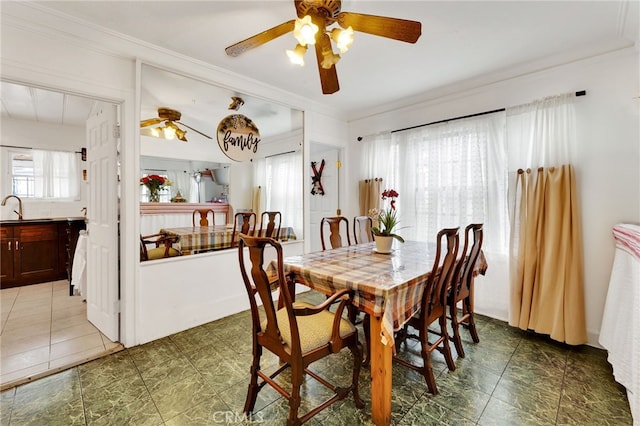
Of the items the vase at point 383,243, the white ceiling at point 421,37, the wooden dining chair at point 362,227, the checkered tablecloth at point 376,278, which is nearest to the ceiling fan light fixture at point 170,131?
the white ceiling at point 421,37

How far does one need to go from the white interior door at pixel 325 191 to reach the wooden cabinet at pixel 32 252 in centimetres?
358

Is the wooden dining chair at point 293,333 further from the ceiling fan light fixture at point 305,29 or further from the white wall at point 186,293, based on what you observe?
the white wall at point 186,293

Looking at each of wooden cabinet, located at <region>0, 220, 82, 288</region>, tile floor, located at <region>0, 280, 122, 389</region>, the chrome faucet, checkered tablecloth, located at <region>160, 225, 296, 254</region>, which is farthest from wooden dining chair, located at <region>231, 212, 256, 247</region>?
the chrome faucet

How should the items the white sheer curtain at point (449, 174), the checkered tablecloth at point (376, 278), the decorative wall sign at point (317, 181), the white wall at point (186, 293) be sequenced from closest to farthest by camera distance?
the checkered tablecloth at point (376, 278)
the white wall at point (186, 293)
the white sheer curtain at point (449, 174)
the decorative wall sign at point (317, 181)

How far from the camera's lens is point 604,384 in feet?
6.12

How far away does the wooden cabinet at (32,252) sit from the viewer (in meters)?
3.83

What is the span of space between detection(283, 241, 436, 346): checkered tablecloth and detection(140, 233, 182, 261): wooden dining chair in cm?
133

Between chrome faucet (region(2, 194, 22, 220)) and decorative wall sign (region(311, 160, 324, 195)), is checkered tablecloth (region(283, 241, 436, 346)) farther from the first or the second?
chrome faucet (region(2, 194, 22, 220))

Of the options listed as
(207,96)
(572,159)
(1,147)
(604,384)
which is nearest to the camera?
(604,384)

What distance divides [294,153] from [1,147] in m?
4.41

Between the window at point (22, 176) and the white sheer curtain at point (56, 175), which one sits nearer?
the window at point (22, 176)

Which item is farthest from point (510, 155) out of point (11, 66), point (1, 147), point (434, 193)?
point (1, 147)

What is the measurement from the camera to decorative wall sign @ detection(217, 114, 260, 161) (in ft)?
9.86

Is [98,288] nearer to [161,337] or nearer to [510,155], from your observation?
[161,337]
